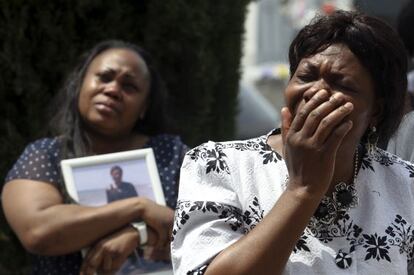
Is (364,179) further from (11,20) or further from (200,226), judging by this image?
(11,20)

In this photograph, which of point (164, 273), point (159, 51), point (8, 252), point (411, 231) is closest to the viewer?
point (411, 231)

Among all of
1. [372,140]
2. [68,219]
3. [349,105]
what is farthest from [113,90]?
[349,105]

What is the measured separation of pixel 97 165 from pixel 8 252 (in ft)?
3.78

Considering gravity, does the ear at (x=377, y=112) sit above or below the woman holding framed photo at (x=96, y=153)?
above

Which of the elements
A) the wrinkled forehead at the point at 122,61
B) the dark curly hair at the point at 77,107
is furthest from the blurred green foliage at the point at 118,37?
the wrinkled forehead at the point at 122,61

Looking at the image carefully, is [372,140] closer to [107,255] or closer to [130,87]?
[107,255]

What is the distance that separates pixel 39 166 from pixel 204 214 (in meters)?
1.47

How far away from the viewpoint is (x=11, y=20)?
4.48 meters

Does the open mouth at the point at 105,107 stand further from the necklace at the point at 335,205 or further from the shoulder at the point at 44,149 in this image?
the necklace at the point at 335,205

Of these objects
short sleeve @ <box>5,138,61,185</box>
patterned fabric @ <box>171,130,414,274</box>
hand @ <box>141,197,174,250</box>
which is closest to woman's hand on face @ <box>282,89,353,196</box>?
patterned fabric @ <box>171,130,414,274</box>

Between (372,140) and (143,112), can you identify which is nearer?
(372,140)

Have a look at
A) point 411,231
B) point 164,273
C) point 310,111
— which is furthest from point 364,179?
point 164,273

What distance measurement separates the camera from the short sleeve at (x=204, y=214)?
2230mm

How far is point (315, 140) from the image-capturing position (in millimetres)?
2150
